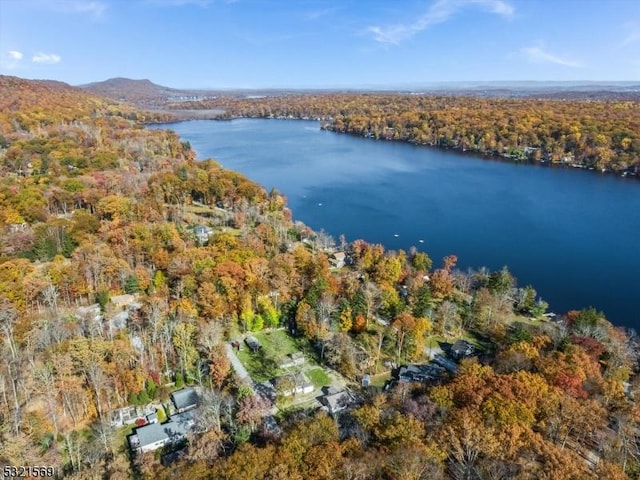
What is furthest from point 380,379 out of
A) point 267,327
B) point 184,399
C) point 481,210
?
point 481,210

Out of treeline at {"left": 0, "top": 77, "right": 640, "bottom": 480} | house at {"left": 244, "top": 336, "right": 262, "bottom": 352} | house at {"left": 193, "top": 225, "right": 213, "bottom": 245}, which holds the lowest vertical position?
house at {"left": 244, "top": 336, "right": 262, "bottom": 352}

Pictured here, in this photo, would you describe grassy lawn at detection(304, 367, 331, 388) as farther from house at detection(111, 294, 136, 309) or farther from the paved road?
house at detection(111, 294, 136, 309)

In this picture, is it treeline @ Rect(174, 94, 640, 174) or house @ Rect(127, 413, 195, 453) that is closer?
house @ Rect(127, 413, 195, 453)

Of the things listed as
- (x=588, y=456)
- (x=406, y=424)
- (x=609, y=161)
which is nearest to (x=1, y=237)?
(x=406, y=424)

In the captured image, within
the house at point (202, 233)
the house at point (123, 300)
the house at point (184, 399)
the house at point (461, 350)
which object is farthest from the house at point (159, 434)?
the house at point (202, 233)

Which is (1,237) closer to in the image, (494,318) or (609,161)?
(494,318)

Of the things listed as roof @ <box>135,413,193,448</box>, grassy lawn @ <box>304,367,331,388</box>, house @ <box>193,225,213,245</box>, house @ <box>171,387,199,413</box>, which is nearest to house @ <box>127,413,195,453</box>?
roof @ <box>135,413,193,448</box>

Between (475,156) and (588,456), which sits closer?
(588,456)

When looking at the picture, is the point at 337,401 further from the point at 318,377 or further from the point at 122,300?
the point at 122,300
